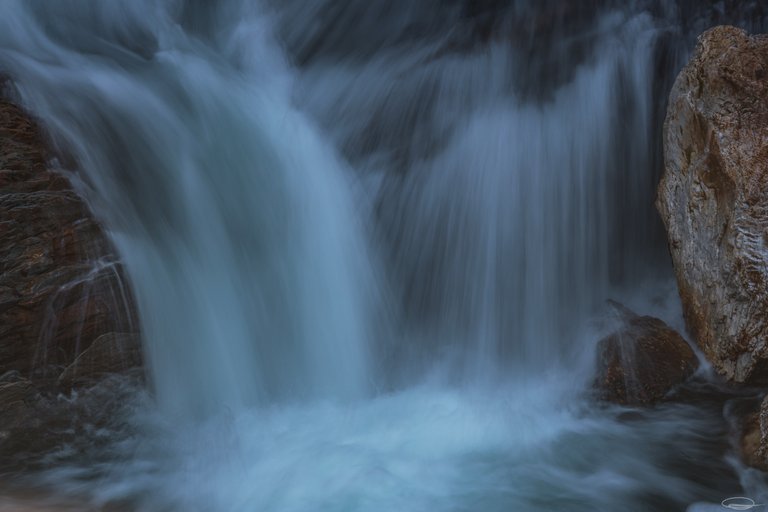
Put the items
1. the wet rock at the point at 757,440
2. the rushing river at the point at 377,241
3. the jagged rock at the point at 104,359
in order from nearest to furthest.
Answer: the wet rock at the point at 757,440
the rushing river at the point at 377,241
the jagged rock at the point at 104,359

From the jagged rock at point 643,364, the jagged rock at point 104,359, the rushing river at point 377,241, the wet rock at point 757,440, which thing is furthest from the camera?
the jagged rock at point 643,364

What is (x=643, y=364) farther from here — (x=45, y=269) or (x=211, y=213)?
(x=45, y=269)

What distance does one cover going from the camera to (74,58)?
19.0ft

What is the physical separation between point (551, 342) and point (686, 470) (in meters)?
1.98

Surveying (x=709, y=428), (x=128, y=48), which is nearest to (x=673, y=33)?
(x=709, y=428)

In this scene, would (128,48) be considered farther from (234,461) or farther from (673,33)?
(673,33)

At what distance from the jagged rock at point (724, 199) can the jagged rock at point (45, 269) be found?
14.0 ft

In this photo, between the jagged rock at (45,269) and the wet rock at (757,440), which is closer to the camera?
the wet rock at (757,440)

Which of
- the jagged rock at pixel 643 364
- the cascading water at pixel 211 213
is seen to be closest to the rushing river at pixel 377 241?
the cascading water at pixel 211 213

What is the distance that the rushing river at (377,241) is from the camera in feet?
14.0

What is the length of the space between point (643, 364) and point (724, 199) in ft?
4.52

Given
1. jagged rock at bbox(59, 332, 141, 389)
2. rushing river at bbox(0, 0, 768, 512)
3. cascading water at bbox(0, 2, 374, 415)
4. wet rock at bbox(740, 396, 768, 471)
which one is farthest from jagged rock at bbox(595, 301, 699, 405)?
jagged rock at bbox(59, 332, 141, 389)

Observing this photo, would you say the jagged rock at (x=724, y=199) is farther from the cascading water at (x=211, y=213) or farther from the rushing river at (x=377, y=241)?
the cascading water at (x=211, y=213)

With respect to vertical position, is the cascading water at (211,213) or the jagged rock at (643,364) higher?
the cascading water at (211,213)
